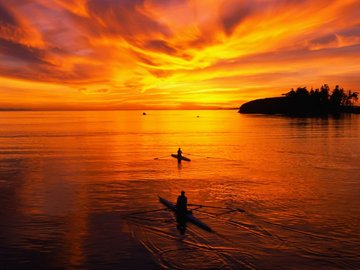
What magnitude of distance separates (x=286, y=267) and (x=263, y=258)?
5.08ft

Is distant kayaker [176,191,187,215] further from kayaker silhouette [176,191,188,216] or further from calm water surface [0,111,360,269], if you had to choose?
calm water surface [0,111,360,269]

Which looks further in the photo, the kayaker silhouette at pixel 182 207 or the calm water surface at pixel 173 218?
the kayaker silhouette at pixel 182 207

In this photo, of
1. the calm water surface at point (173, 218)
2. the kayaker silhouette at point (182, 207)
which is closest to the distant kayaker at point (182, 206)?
the kayaker silhouette at point (182, 207)

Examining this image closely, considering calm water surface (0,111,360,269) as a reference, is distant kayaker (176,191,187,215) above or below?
above

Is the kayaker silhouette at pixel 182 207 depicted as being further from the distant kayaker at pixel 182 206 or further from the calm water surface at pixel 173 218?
the calm water surface at pixel 173 218

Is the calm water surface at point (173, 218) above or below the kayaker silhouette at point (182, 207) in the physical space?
below

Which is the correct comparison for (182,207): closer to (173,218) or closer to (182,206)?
(182,206)

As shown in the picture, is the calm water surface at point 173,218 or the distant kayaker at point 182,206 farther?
the distant kayaker at point 182,206

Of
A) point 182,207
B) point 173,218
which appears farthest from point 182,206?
point 173,218

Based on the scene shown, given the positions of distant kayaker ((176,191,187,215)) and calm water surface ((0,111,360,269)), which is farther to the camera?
distant kayaker ((176,191,187,215))

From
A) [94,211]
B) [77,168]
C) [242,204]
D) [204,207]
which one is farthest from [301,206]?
[77,168]

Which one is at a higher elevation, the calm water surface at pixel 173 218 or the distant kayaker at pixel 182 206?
the distant kayaker at pixel 182 206

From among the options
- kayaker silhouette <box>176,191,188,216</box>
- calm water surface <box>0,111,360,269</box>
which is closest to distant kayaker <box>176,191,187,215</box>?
kayaker silhouette <box>176,191,188,216</box>

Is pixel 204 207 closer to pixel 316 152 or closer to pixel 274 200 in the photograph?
pixel 274 200
